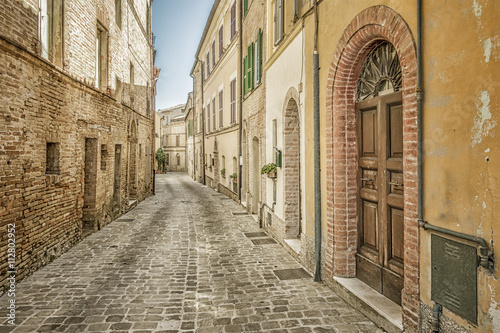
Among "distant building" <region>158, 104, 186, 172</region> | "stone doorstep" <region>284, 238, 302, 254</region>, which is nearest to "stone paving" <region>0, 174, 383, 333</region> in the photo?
"stone doorstep" <region>284, 238, 302, 254</region>

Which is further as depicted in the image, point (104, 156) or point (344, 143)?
point (104, 156)

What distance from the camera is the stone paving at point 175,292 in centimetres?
418

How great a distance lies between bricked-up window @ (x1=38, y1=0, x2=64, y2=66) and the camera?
6.79m

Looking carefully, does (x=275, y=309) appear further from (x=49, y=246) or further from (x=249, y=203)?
(x=249, y=203)

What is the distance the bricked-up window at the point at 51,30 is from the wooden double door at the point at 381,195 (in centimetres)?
639

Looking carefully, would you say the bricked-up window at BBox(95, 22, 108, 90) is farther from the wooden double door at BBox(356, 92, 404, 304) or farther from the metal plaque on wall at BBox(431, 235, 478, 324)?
the metal plaque on wall at BBox(431, 235, 478, 324)

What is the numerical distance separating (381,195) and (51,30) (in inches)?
296

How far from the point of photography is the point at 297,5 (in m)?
6.84

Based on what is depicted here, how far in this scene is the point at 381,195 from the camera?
4.46 metres

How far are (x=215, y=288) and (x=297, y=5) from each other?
226 inches

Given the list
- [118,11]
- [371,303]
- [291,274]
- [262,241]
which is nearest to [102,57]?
[118,11]

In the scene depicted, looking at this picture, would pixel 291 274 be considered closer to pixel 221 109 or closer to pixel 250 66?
pixel 250 66

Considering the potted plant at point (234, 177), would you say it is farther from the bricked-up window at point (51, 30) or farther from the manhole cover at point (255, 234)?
the bricked-up window at point (51, 30)

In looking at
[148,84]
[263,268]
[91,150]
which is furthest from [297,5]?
[148,84]
